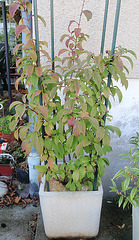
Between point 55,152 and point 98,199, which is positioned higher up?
point 55,152

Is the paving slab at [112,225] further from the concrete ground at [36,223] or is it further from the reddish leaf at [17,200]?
the reddish leaf at [17,200]

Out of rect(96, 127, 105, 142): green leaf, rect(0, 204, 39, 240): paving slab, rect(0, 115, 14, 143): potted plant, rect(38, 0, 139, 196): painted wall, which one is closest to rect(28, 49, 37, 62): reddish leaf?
rect(96, 127, 105, 142): green leaf

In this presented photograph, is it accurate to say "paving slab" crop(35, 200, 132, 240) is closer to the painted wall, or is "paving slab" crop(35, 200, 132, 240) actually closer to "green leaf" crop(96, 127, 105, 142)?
the painted wall

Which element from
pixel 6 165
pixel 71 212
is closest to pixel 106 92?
pixel 71 212

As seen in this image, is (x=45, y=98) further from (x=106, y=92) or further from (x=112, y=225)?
(x=112, y=225)

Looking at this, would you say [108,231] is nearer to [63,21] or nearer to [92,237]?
[92,237]

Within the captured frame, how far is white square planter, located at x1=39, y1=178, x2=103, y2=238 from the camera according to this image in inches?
61.7

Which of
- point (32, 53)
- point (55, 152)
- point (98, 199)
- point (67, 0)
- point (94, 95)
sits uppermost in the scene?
point (67, 0)

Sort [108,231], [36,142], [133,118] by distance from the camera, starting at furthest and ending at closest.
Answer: [133,118] → [108,231] → [36,142]

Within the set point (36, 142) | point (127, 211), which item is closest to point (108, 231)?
point (127, 211)

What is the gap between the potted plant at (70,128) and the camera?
4.00 ft

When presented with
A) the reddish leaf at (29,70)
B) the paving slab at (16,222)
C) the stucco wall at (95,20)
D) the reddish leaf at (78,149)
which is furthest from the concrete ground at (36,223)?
the stucco wall at (95,20)

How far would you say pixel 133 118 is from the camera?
6.68 feet

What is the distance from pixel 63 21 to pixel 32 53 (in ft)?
2.46
